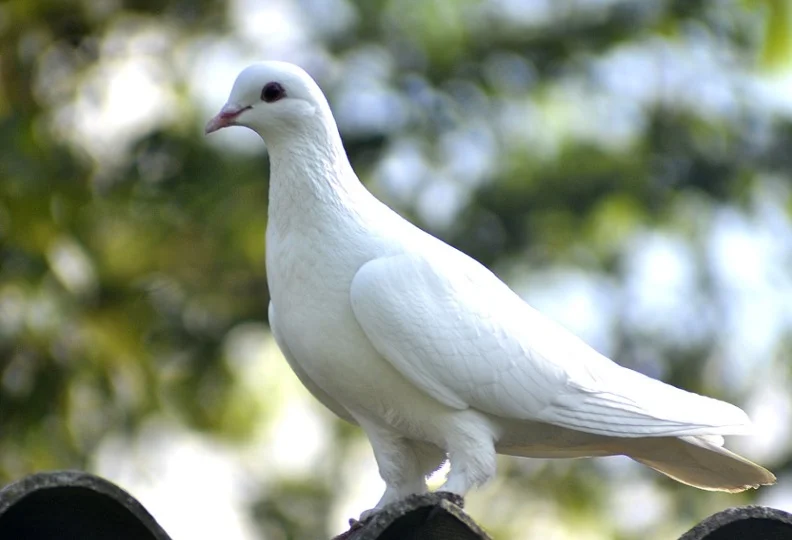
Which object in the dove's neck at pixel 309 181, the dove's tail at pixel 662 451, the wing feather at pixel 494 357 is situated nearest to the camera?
the wing feather at pixel 494 357

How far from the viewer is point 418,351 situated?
480 centimetres

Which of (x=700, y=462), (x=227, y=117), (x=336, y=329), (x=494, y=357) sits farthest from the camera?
(x=700, y=462)

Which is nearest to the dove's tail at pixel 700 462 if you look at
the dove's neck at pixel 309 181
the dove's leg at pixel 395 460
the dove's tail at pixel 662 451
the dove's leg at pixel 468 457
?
the dove's tail at pixel 662 451

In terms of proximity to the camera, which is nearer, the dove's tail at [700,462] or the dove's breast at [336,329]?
the dove's breast at [336,329]

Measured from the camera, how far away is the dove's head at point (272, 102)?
508cm

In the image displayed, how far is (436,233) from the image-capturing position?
12.7 metres

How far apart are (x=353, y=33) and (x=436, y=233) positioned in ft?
7.65

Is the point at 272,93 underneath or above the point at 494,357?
above

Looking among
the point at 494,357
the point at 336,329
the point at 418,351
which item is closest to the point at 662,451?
the point at 494,357

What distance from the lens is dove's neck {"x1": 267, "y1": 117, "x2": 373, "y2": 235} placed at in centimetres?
502

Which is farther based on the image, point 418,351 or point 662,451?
point 662,451

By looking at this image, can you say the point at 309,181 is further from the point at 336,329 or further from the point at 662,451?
the point at 662,451

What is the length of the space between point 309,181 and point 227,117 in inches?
13.8

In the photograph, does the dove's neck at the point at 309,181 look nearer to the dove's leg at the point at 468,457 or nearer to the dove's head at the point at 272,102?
the dove's head at the point at 272,102
